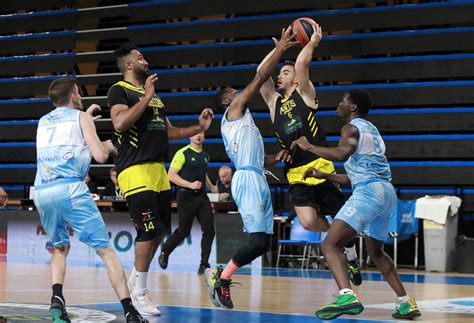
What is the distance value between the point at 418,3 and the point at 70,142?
36.7 ft

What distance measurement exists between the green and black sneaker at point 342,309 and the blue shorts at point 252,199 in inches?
41.0

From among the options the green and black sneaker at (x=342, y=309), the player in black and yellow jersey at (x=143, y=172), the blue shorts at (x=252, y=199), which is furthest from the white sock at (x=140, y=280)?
the green and black sneaker at (x=342, y=309)

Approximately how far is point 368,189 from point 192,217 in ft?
19.0

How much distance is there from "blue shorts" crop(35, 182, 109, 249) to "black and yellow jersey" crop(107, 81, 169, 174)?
106 cm

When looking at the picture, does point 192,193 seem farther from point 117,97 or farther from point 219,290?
point 117,97

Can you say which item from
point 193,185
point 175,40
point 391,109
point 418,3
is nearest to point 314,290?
point 193,185

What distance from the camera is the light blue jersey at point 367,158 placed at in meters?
6.70

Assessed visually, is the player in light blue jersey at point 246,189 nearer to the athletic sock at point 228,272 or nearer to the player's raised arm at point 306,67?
the athletic sock at point 228,272

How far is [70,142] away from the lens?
5715 mm

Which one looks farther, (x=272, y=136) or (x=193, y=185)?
(x=272, y=136)

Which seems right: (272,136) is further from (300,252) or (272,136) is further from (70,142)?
(70,142)

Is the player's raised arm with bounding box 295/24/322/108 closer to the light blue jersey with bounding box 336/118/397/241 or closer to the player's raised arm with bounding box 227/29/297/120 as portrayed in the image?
the player's raised arm with bounding box 227/29/297/120

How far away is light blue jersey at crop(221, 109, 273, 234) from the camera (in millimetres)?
7062

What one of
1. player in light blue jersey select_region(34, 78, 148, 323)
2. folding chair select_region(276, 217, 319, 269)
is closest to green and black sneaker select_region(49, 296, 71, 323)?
player in light blue jersey select_region(34, 78, 148, 323)
